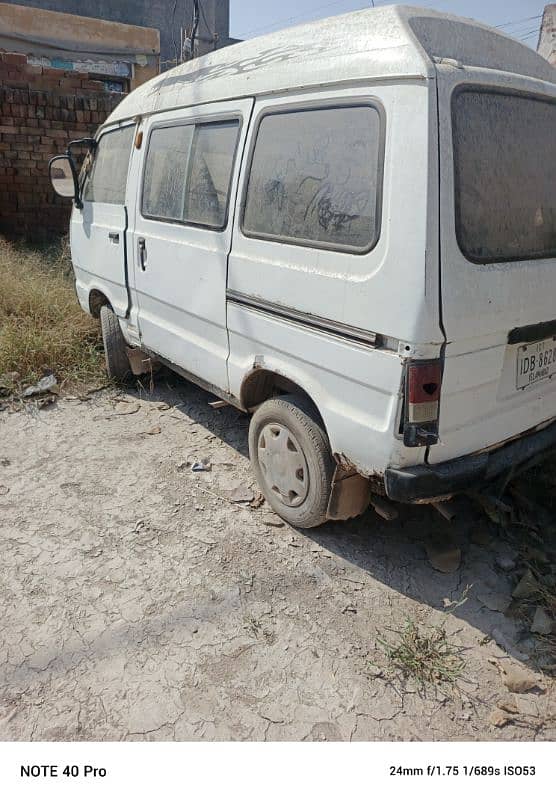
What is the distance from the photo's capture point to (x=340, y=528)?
301cm

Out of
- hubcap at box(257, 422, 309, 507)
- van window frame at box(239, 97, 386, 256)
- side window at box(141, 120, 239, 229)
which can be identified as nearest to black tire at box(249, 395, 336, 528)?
hubcap at box(257, 422, 309, 507)

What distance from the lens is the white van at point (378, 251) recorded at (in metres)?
2.03

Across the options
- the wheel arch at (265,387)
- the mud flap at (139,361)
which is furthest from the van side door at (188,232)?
the mud flap at (139,361)

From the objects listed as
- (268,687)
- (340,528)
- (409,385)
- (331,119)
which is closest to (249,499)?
(340,528)

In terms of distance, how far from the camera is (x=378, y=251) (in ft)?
6.95

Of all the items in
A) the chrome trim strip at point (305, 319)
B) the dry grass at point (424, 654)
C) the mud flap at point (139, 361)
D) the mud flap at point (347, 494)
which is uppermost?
the chrome trim strip at point (305, 319)

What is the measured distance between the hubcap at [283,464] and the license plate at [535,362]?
41.0 inches

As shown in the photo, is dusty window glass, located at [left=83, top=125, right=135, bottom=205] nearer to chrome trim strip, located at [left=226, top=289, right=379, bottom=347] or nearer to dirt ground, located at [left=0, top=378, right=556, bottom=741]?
chrome trim strip, located at [left=226, top=289, right=379, bottom=347]

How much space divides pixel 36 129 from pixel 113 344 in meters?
5.29

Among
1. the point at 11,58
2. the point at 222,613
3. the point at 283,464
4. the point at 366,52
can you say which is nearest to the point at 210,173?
the point at 366,52

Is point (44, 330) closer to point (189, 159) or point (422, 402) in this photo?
point (189, 159)

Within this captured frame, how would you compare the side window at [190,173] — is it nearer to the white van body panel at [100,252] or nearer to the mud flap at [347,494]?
the white van body panel at [100,252]

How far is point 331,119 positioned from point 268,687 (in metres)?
2.23

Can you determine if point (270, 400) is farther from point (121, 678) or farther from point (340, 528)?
point (121, 678)
